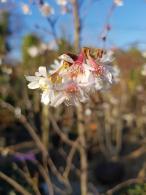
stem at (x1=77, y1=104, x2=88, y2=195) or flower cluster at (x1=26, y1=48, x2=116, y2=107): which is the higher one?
flower cluster at (x1=26, y1=48, x2=116, y2=107)

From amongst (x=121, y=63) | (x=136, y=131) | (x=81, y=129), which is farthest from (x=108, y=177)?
(x=121, y=63)

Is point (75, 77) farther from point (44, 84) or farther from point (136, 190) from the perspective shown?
point (136, 190)

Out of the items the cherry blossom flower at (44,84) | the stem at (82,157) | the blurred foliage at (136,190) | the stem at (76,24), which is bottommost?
the blurred foliage at (136,190)

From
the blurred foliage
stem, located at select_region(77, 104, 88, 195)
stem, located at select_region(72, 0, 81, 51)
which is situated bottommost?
the blurred foliage

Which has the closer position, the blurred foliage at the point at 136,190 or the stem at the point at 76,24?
the stem at the point at 76,24

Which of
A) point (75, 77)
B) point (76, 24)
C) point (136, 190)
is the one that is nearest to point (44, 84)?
point (75, 77)

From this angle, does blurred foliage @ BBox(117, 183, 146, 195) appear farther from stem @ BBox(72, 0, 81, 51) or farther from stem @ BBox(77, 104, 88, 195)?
stem @ BBox(72, 0, 81, 51)

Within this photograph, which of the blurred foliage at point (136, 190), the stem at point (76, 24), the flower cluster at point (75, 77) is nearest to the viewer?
the flower cluster at point (75, 77)

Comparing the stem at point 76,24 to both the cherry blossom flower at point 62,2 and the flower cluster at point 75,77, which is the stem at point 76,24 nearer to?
the cherry blossom flower at point 62,2

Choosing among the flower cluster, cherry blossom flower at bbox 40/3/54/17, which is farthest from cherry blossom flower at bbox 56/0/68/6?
the flower cluster

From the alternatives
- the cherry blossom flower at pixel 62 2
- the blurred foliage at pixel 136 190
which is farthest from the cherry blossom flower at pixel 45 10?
the blurred foliage at pixel 136 190
